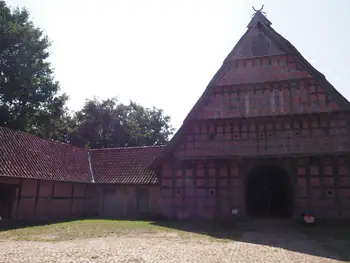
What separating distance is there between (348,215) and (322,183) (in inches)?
74.8

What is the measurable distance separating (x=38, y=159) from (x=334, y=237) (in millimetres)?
15461

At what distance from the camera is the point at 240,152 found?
17406 millimetres

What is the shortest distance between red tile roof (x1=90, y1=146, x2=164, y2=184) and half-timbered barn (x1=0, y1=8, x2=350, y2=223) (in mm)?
581

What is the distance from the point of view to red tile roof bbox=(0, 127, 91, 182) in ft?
53.0

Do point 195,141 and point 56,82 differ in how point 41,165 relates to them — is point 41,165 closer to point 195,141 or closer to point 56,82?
point 195,141

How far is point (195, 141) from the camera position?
18.3 metres

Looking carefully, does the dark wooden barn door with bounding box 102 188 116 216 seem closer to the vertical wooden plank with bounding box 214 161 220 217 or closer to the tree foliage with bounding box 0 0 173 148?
the vertical wooden plank with bounding box 214 161 220 217

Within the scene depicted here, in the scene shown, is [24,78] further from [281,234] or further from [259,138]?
[281,234]

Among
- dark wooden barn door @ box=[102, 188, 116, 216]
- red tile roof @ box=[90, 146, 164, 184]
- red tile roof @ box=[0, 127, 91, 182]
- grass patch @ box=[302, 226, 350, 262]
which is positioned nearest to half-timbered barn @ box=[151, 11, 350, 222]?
grass patch @ box=[302, 226, 350, 262]

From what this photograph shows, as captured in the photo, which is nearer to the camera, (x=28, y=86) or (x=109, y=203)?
(x=109, y=203)

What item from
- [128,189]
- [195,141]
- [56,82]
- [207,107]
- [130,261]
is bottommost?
[130,261]

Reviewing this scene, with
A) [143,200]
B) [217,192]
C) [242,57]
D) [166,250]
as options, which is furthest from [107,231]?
[242,57]

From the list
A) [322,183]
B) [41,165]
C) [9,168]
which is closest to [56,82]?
[41,165]

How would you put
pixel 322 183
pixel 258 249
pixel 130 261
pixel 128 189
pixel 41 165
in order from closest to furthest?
pixel 130 261
pixel 258 249
pixel 322 183
pixel 41 165
pixel 128 189
